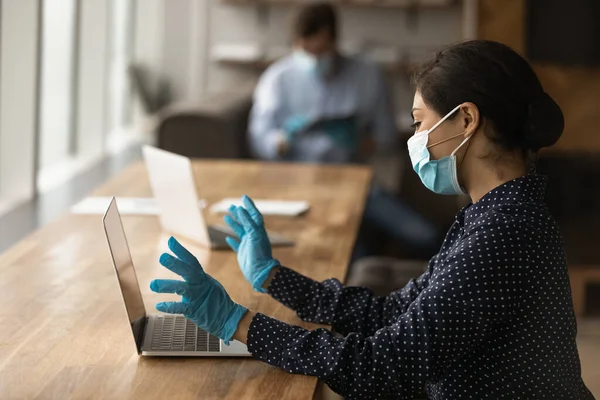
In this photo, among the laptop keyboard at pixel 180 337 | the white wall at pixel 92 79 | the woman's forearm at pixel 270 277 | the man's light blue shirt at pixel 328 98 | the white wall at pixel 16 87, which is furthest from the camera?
the white wall at pixel 92 79

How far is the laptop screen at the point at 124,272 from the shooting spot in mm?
1856

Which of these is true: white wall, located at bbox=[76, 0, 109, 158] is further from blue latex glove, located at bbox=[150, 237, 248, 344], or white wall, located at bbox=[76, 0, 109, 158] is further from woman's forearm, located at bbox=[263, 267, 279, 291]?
blue latex glove, located at bbox=[150, 237, 248, 344]

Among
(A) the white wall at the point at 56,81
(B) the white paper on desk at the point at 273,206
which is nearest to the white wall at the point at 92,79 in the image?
(A) the white wall at the point at 56,81

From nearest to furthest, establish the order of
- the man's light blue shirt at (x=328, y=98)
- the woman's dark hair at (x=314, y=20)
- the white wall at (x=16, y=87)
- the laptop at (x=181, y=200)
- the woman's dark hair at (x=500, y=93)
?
1. the woman's dark hair at (x=500, y=93)
2. the laptop at (x=181, y=200)
3. the woman's dark hair at (x=314, y=20)
4. the white wall at (x=16, y=87)
5. the man's light blue shirt at (x=328, y=98)

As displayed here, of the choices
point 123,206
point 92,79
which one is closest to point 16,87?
point 92,79

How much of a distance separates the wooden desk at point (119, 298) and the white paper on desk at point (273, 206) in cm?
4

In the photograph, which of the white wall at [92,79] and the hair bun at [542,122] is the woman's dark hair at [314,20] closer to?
the white wall at [92,79]

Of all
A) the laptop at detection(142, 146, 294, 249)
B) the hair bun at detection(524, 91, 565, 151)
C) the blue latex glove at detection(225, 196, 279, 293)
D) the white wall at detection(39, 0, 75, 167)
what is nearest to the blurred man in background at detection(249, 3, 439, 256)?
the white wall at detection(39, 0, 75, 167)

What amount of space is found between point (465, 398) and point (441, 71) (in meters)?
0.56

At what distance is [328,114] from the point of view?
5.22 m

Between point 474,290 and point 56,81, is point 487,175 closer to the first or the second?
point 474,290

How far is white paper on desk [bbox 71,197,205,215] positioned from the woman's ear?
1.46 metres

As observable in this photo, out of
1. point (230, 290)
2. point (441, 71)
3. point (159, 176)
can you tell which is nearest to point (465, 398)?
point (441, 71)

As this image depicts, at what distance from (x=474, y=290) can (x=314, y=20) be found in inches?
132
